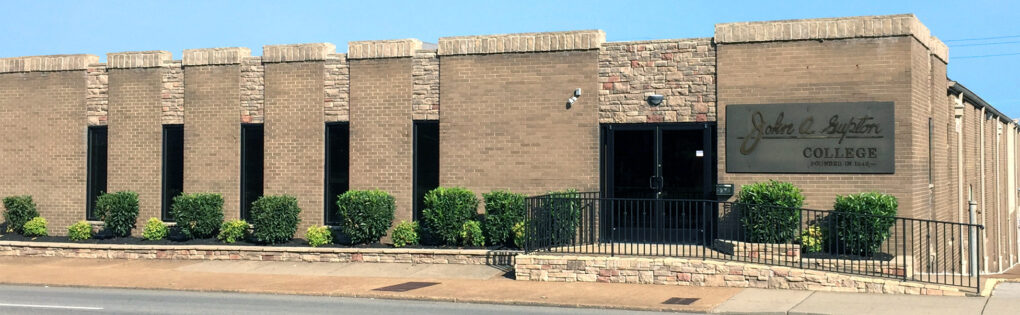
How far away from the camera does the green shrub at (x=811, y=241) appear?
17422 millimetres

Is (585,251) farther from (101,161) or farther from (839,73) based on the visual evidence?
(101,161)

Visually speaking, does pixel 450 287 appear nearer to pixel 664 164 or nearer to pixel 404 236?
pixel 404 236

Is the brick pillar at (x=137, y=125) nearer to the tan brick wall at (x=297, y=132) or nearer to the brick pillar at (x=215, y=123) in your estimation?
the brick pillar at (x=215, y=123)

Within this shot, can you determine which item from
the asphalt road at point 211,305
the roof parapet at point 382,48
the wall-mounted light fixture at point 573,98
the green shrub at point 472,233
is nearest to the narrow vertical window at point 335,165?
the roof parapet at point 382,48

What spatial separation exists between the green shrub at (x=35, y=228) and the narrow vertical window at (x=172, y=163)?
2913mm

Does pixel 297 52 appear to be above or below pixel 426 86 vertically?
above

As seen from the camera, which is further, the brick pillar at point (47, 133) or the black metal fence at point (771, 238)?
the brick pillar at point (47, 133)

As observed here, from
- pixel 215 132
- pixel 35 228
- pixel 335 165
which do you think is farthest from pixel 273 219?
pixel 35 228

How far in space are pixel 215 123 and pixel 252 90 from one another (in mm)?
1185

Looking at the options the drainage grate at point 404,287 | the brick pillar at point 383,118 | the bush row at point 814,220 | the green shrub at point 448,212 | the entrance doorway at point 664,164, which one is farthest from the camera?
the brick pillar at point 383,118

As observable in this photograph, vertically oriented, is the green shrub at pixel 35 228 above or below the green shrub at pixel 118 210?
below

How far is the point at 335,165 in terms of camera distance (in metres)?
22.2

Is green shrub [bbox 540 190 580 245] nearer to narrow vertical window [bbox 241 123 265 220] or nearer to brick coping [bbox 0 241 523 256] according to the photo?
brick coping [bbox 0 241 523 256]

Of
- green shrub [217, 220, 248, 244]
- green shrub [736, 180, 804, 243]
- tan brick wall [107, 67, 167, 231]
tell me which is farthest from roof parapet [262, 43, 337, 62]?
green shrub [736, 180, 804, 243]
